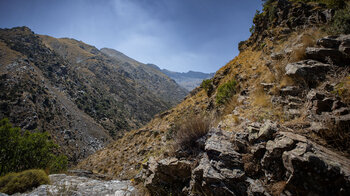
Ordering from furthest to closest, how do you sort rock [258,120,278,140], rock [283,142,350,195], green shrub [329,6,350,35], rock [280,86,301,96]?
green shrub [329,6,350,35]
rock [280,86,301,96]
rock [258,120,278,140]
rock [283,142,350,195]

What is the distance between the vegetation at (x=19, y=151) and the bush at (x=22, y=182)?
10.8 metres

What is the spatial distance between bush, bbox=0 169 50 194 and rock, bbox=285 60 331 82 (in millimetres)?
10870

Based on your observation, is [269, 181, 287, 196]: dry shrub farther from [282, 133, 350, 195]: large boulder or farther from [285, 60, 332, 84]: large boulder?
[285, 60, 332, 84]: large boulder

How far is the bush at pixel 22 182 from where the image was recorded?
19.4 feet

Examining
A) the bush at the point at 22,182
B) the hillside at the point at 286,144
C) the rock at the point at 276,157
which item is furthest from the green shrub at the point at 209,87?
the bush at the point at 22,182

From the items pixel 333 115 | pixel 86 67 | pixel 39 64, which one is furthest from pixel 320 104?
pixel 86 67

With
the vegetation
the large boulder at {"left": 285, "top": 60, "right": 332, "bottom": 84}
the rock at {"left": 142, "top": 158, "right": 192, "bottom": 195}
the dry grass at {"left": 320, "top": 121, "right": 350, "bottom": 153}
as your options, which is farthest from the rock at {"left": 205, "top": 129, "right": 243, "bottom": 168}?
the vegetation

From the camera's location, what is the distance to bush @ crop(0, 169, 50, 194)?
5.91 metres

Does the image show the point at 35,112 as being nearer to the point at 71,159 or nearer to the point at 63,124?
the point at 63,124

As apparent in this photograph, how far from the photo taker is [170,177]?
3.97 meters

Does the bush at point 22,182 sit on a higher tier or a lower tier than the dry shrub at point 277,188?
lower

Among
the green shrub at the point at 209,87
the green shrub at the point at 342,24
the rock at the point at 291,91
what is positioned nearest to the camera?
the rock at the point at 291,91

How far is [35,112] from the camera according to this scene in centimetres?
5388

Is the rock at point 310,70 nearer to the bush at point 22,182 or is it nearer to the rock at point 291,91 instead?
the rock at point 291,91
